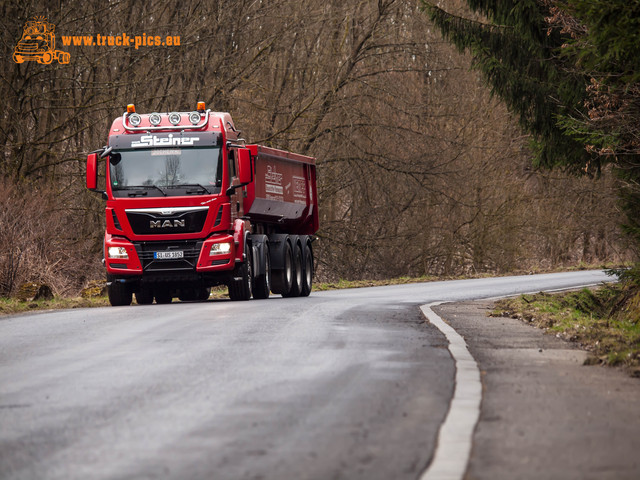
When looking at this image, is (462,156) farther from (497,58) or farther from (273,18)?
(497,58)

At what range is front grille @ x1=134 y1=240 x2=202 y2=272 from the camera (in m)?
19.5

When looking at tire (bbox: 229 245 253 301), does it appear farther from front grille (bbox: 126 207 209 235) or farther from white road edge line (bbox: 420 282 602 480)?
white road edge line (bbox: 420 282 602 480)

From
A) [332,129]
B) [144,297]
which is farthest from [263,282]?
[332,129]

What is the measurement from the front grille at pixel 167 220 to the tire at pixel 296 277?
13.9ft

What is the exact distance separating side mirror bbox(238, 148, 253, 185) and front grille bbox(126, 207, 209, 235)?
0.86 m

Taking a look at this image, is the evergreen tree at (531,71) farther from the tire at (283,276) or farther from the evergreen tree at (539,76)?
the tire at (283,276)

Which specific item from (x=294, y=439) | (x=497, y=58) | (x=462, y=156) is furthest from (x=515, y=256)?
(x=294, y=439)

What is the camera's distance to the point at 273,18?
3209 centimetres

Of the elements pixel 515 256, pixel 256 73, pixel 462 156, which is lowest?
pixel 515 256

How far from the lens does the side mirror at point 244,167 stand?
1959 cm

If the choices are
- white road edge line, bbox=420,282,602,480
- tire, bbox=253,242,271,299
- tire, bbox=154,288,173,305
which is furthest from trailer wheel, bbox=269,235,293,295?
white road edge line, bbox=420,282,602,480

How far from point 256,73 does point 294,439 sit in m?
28.0
